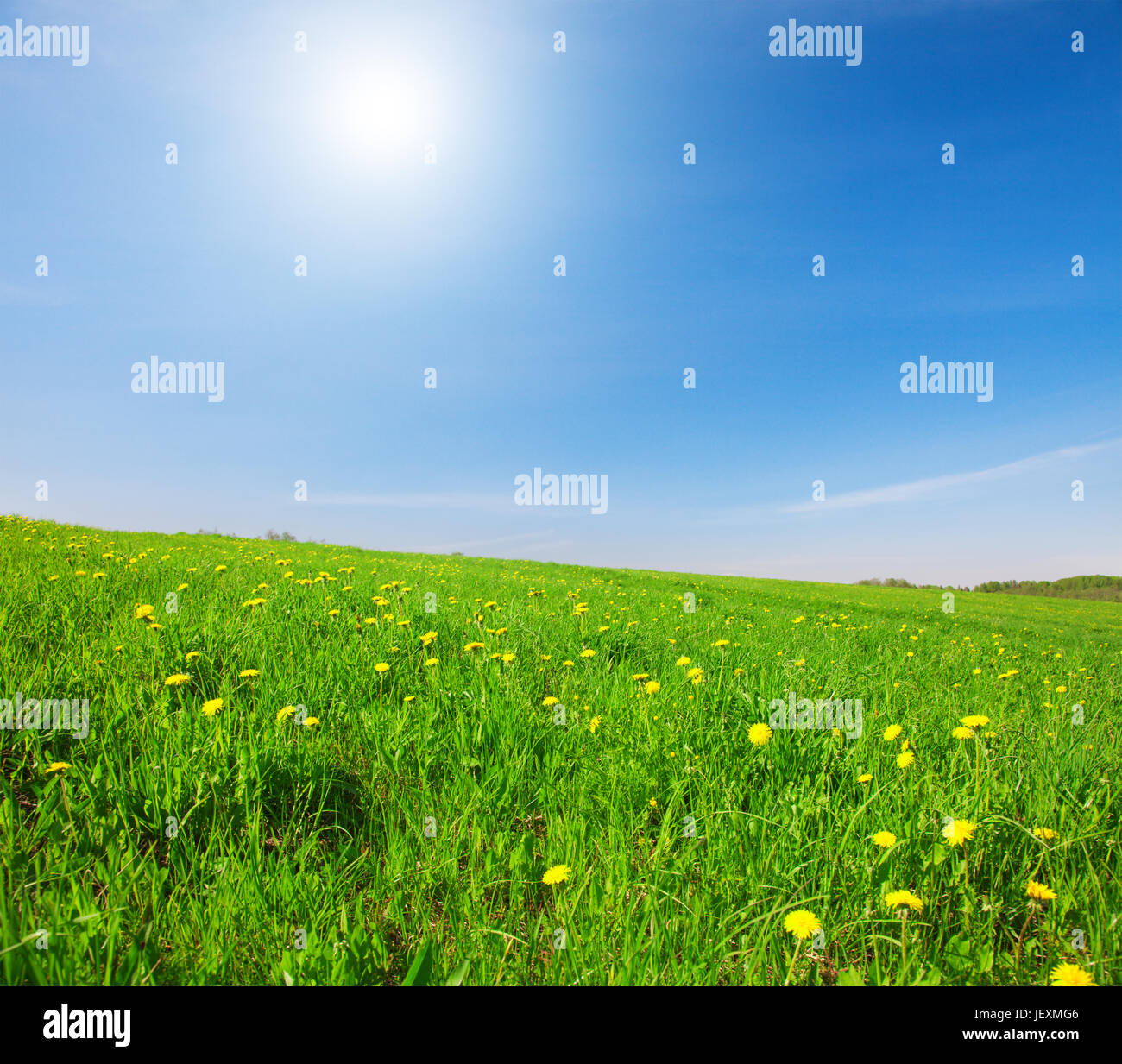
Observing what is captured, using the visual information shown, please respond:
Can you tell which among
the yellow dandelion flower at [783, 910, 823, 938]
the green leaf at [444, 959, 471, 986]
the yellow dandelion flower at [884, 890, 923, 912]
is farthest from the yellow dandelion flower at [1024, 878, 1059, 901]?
the green leaf at [444, 959, 471, 986]

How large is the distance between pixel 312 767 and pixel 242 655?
1.50 meters

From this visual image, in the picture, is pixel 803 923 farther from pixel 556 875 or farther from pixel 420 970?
pixel 420 970

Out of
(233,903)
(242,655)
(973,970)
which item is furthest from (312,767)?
(973,970)

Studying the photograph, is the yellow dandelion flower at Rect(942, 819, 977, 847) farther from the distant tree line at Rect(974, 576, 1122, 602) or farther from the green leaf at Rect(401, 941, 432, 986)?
the distant tree line at Rect(974, 576, 1122, 602)

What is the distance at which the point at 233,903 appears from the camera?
157cm

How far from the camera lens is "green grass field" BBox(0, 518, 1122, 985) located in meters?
1.49

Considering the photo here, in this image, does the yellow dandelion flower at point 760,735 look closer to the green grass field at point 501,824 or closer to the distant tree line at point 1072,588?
the green grass field at point 501,824

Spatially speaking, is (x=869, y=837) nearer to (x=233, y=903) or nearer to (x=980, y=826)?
Answer: (x=980, y=826)

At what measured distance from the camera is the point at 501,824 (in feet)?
7.02

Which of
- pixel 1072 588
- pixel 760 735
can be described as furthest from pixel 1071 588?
pixel 760 735

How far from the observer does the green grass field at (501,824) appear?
1.49 metres

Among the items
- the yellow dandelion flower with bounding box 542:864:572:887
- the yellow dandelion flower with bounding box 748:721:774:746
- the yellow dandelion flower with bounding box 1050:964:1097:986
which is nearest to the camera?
the yellow dandelion flower with bounding box 1050:964:1097:986

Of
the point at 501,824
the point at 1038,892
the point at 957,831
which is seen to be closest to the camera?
the point at 1038,892

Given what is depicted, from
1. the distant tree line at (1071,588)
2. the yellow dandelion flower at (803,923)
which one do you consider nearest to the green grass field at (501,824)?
the yellow dandelion flower at (803,923)
